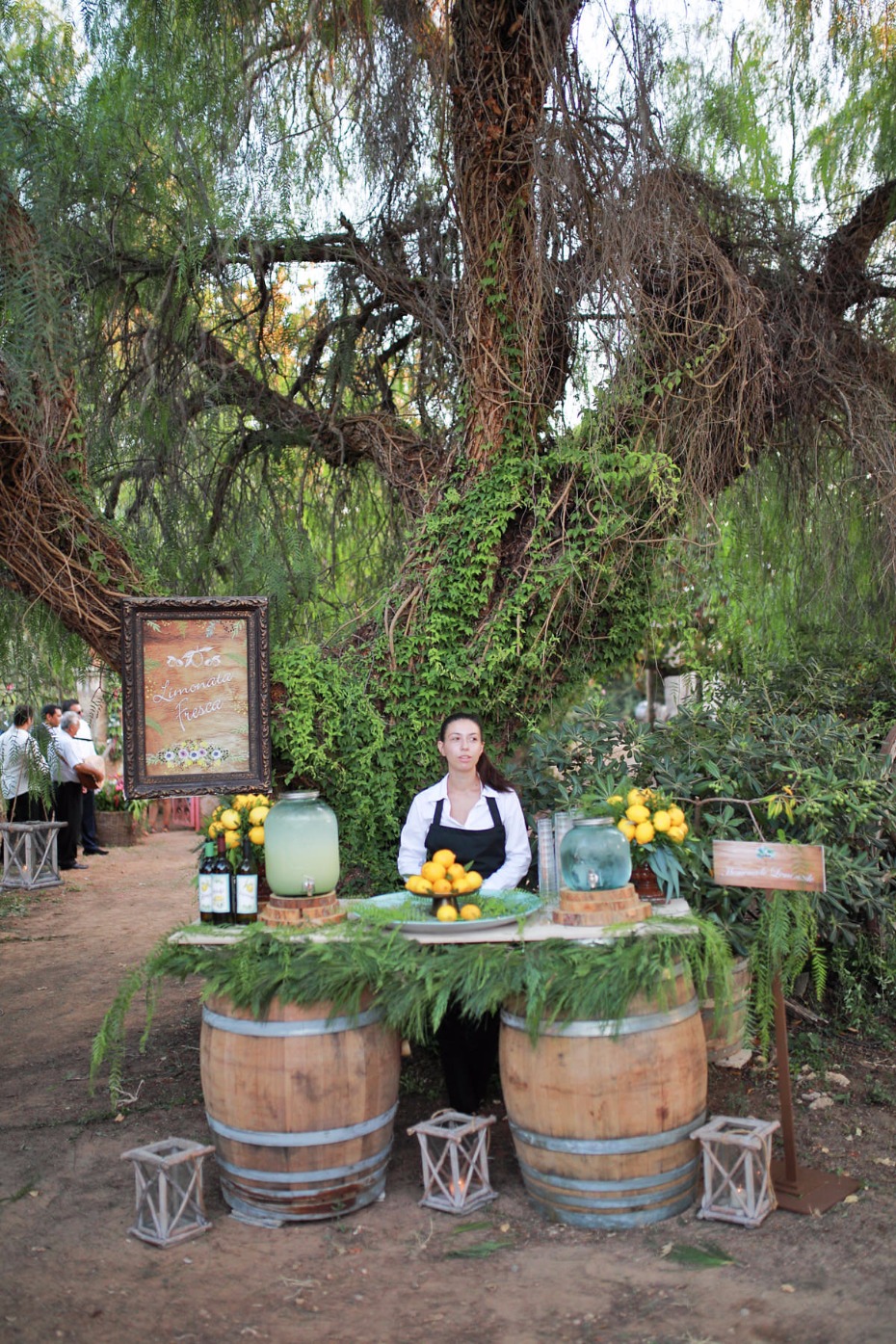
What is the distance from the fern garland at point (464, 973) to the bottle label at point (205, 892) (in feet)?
1.20

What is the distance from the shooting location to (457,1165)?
3.47m

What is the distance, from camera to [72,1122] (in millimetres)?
4418

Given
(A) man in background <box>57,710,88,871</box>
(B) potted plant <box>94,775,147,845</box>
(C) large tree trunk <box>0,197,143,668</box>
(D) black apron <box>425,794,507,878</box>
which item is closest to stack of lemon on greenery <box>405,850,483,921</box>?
(D) black apron <box>425,794,507,878</box>

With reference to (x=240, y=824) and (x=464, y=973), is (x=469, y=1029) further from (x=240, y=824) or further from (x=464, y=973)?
(x=240, y=824)

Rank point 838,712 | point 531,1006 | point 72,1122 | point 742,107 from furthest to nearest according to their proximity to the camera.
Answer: point 838,712 < point 742,107 < point 72,1122 < point 531,1006

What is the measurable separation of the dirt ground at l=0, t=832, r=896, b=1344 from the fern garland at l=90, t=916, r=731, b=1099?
1.94 feet

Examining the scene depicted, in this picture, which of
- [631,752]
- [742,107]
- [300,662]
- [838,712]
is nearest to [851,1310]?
[631,752]

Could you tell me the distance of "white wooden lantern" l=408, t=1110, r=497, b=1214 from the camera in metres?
3.46

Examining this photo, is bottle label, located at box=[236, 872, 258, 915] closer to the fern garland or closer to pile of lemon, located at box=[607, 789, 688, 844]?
the fern garland

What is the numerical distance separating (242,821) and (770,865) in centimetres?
182

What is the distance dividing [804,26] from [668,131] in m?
0.91

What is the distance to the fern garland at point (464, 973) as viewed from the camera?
3.27 meters

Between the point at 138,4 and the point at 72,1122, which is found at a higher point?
the point at 138,4

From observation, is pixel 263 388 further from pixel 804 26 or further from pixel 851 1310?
pixel 851 1310
